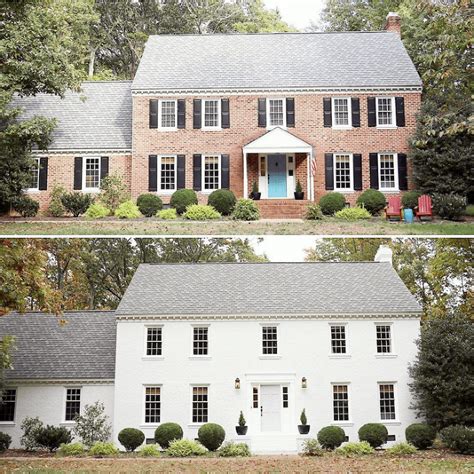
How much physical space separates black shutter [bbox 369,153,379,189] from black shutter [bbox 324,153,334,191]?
1.36 metres

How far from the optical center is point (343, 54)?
27453 millimetres

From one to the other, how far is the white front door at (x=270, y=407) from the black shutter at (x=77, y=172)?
937 centimetres

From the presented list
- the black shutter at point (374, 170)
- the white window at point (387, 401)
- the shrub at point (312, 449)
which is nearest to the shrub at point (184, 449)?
the shrub at point (312, 449)

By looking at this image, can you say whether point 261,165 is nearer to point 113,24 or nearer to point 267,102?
point 267,102

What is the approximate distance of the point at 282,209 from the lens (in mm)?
22359

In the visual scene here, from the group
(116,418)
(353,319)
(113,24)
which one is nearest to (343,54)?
(353,319)

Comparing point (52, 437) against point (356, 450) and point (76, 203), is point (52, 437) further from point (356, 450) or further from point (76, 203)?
point (356, 450)

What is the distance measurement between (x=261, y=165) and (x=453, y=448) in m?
11.5

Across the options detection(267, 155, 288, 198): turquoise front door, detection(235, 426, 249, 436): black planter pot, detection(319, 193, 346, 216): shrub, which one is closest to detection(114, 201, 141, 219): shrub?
detection(267, 155, 288, 198): turquoise front door

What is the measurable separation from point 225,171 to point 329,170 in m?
3.63

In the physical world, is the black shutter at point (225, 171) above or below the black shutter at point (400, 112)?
below

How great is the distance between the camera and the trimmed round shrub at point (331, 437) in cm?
2170

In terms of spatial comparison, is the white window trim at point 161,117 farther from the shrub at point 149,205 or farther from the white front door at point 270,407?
the white front door at point 270,407

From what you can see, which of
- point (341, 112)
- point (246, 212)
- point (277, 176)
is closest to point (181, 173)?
point (277, 176)
